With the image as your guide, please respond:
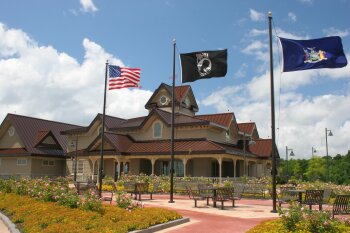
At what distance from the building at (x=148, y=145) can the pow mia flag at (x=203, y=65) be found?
14.9 metres

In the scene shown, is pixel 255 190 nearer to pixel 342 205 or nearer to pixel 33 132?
pixel 342 205

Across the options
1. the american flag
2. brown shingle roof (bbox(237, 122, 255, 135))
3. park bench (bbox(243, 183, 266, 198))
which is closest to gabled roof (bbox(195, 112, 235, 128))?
brown shingle roof (bbox(237, 122, 255, 135))

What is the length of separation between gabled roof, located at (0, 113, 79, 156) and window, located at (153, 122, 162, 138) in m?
14.7

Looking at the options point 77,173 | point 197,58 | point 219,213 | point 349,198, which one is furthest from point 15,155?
point 349,198

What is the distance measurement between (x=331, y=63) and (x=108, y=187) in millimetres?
19653

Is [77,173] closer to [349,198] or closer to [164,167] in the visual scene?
[164,167]

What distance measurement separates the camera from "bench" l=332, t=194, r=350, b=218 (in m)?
12.6

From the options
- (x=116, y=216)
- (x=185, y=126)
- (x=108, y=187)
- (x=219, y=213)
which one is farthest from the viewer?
(x=185, y=126)

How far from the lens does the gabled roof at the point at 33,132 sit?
46.7 meters

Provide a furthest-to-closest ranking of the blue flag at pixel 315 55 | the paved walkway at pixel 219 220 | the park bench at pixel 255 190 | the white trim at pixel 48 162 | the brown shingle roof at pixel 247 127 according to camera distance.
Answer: the white trim at pixel 48 162
the brown shingle roof at pixel 247 127
the park bench at pixel 255 190
the blue flag at pixel 315 55
the paved walkway at pixel 219 220

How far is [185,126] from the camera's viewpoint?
124 feet

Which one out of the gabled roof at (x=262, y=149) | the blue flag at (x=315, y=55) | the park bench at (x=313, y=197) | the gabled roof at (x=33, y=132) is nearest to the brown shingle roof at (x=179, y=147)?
the gabled roof at (x=262, y=149)

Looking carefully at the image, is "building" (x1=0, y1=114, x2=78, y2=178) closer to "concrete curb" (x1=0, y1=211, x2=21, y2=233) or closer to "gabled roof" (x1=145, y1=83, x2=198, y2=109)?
"gabled roof" (x1=145, y1=83, x2=198, y2=109)

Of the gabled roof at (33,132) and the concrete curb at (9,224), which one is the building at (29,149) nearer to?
the gabled roof at (33,132)
